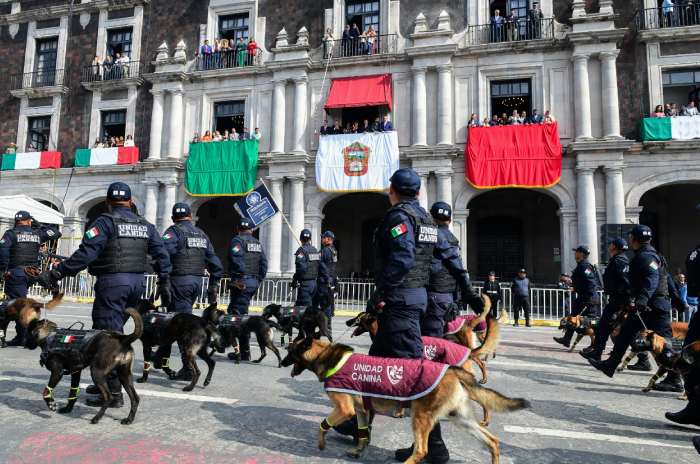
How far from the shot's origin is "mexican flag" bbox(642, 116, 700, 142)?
614 inches

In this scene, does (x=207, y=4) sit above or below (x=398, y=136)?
above

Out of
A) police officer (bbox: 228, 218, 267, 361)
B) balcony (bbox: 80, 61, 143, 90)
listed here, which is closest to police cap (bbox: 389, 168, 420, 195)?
police officer (bbox: 228, 218, 267, 361)

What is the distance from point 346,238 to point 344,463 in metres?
19.0

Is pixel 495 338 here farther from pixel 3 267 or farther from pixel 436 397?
pixel 3 267

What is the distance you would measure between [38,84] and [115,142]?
6295mm

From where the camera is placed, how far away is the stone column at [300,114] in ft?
61.1

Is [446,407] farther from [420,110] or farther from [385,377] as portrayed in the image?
[420,110]

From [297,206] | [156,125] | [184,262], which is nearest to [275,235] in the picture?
[297,206]

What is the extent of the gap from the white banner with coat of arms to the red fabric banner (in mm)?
3015

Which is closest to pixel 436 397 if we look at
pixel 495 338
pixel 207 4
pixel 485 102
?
pixel 495 338

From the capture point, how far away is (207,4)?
21453 millimetres

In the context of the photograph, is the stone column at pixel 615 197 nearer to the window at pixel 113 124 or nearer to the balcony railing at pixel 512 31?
the balcony railing at pixel 512 31

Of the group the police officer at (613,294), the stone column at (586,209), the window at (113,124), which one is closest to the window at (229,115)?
the window at (113,124)

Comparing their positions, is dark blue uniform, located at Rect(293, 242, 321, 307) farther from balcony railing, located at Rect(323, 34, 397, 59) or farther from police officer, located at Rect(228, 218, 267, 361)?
balcony railing, located at Rect(323, 34, 397, 59)
